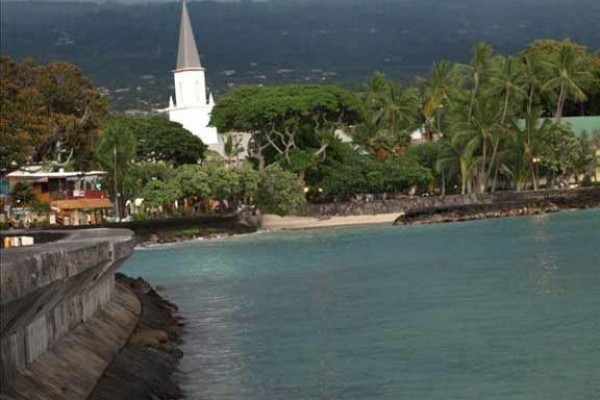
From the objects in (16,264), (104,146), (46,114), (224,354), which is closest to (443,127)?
(104,146)

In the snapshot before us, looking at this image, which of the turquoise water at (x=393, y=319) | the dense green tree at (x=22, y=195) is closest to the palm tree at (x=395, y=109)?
the dense green tree at (x=22, y=195)

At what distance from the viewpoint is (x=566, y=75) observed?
374ft

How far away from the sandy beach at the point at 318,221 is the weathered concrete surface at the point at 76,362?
62.7m

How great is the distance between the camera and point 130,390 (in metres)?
22.3

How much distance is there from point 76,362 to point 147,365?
3.73 meters

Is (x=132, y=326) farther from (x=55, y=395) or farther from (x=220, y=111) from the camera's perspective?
(x=220, y=111)

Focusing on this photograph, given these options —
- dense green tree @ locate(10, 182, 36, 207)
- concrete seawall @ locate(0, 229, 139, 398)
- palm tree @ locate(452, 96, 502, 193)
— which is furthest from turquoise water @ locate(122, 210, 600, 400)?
palm tree @ locate(452, 96, 502, 193)

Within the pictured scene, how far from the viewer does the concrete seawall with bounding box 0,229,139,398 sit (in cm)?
1493

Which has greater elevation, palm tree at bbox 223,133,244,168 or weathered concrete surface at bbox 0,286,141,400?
palm tree at bbox 223,133,244,168

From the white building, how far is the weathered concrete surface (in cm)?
9144

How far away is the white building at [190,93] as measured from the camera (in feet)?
400

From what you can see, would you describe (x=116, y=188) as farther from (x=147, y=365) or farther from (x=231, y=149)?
(x=147, y=365)

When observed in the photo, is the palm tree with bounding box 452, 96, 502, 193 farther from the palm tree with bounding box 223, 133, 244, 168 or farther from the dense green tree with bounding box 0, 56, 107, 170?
the dense green tree with bounding box 0, 56, 107, 170

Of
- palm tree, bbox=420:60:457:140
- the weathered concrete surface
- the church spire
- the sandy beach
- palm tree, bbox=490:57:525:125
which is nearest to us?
the weathered concrete surface
